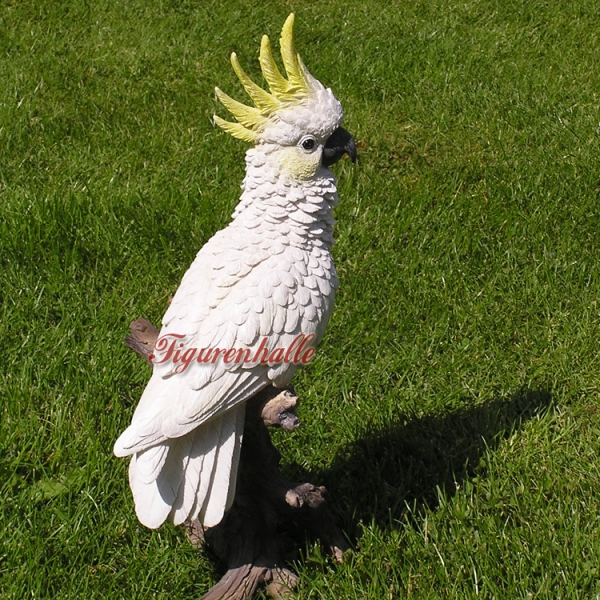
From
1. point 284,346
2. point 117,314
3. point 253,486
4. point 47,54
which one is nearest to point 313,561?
point 253,486

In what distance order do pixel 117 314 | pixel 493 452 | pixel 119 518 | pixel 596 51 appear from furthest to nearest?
pixel 596 51 → pixel 117 314 → pixel 493 452 → pixel 119 518

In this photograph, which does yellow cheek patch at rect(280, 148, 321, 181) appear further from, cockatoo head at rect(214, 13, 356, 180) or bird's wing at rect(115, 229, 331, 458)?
bird's wing at rect(115, 229, 331, 458)

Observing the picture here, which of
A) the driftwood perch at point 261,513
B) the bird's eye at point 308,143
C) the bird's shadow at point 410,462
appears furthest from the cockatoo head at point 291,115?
the bird's shadow at point 410,462

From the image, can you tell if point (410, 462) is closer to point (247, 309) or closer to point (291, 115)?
point (247, 309)

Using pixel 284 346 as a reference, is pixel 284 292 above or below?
above

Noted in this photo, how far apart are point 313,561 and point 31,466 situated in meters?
1.11

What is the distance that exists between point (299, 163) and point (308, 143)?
0.20 feet

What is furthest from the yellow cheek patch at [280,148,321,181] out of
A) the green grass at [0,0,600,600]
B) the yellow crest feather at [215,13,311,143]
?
the green grass at [0,0,600,600]

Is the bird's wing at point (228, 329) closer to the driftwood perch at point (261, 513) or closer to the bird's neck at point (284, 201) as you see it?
the bird's neck at point (284, 201)

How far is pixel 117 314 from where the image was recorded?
3.40 metres

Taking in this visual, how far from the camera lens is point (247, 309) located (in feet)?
6.84

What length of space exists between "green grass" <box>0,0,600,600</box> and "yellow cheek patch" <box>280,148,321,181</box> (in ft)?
4.16

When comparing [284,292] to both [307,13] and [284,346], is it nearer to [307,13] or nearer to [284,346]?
[284,346]

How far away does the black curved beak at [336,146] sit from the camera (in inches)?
83.7
